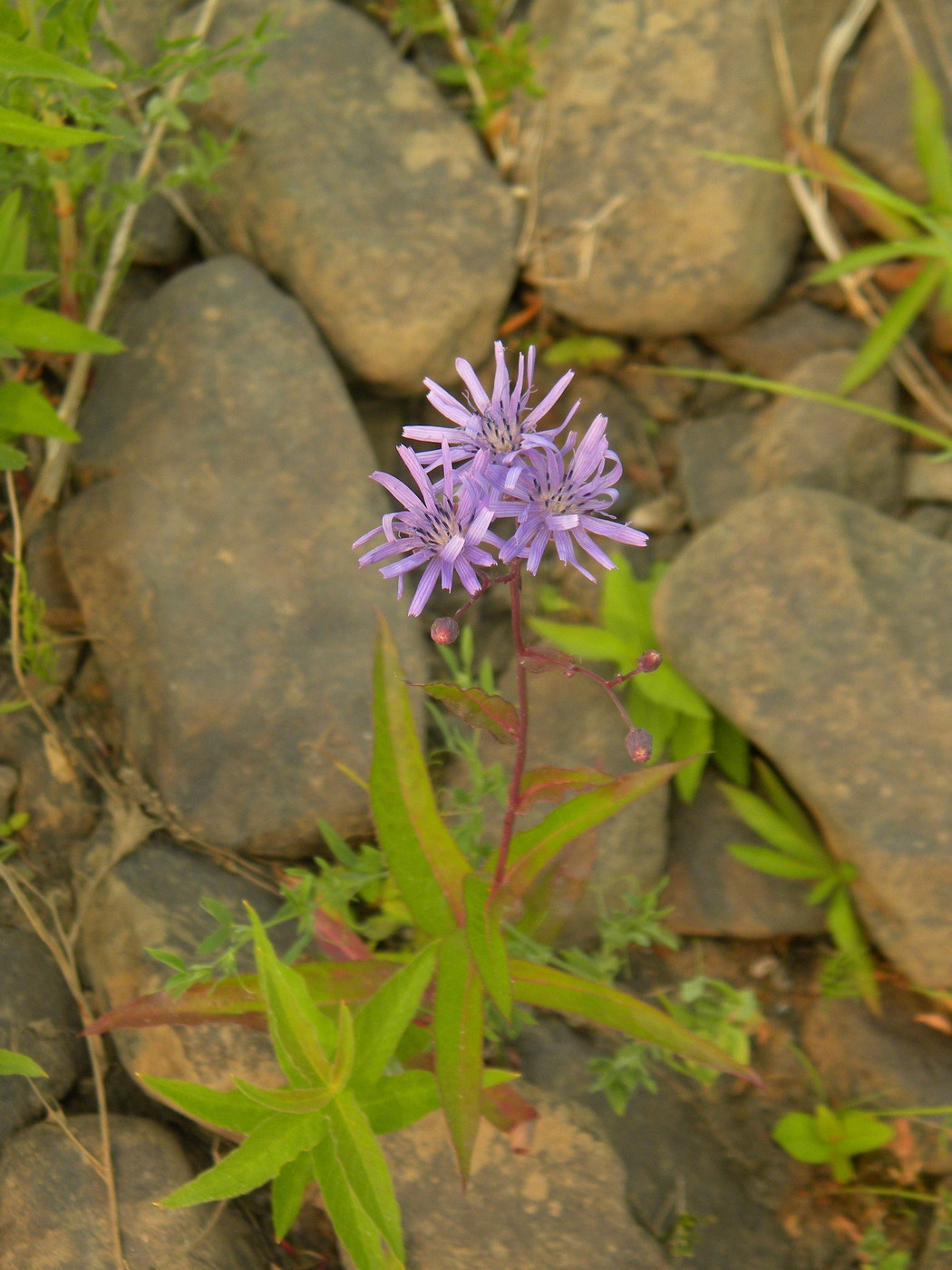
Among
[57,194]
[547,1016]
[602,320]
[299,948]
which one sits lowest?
[547,1016]

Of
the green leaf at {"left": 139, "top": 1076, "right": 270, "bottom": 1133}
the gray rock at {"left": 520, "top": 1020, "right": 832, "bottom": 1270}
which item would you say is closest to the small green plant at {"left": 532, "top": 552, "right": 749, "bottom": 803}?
the gray rock at {"left": 520, "top": 1020, "right": 832, "bottom": 1270}

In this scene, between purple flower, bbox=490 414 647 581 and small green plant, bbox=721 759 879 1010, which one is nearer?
purple flower, bbox=490 414 647 581

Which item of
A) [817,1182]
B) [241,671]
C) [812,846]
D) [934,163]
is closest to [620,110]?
[934,163]

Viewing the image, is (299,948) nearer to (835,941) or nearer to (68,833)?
(68,833)

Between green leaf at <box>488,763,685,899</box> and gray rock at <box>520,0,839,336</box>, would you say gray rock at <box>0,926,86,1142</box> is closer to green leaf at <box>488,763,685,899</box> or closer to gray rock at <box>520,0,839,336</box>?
green leaf at <box>488,763,685,899</box>

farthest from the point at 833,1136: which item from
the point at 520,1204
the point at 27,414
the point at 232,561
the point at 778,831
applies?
the point at 27,414

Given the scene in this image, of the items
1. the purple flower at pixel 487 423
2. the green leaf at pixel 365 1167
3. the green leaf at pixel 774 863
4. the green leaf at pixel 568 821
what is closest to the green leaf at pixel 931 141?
the green leaf at pixel 774 863
